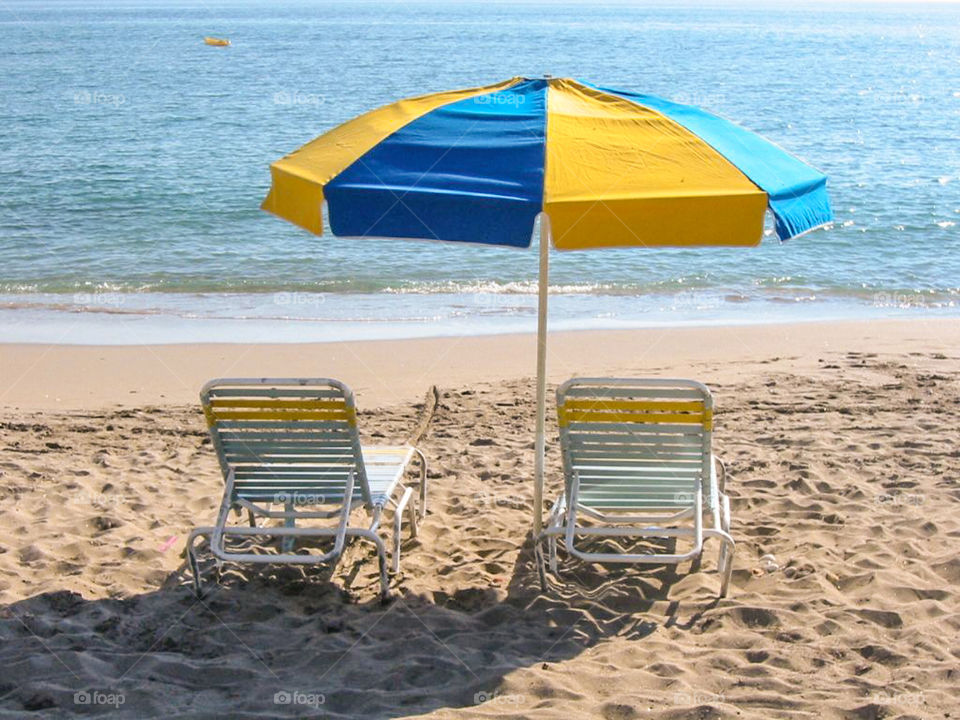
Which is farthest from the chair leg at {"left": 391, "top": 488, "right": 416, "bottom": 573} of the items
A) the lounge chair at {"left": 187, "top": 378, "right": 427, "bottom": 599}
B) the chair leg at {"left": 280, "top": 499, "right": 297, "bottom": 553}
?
the chair leg at {"left": 280, "top": 499, "right": 297, "bottom": 553}

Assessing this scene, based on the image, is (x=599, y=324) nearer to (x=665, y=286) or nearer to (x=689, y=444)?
(x=665, y=286)

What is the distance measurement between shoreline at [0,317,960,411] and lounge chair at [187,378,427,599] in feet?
10.5

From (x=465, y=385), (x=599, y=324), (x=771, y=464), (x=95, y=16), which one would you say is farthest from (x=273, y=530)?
(x=95, y=16)
